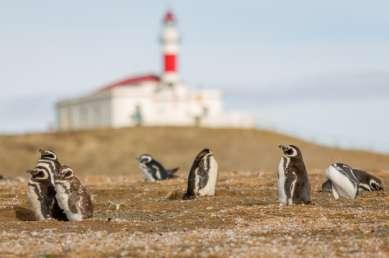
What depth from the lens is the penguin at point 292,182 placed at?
21.1 metres

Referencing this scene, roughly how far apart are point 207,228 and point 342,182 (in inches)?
221

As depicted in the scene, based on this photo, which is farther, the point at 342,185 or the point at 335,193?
the point at 335,193

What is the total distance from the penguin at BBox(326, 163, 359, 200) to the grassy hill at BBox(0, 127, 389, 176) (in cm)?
3532

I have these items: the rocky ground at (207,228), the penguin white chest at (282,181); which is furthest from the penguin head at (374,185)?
the penguin white chest at (282,181)

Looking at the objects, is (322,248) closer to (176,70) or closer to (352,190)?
(352,190)

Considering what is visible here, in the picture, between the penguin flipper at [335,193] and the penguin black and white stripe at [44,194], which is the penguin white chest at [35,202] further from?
the penguin flipper at [335,193]

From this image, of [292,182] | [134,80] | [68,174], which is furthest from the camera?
[134,80]

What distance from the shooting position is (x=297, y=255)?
1535 cm

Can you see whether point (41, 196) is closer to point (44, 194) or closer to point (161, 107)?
point (44, 194)

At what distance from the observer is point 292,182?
829 inches

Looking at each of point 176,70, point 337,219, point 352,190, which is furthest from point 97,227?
point 176,70

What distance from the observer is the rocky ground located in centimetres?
1575

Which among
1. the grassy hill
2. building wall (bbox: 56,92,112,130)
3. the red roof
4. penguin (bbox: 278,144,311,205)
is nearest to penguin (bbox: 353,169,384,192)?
penguin (bbox: 278,144,311,205)

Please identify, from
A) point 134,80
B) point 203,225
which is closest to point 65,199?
point 203,225
